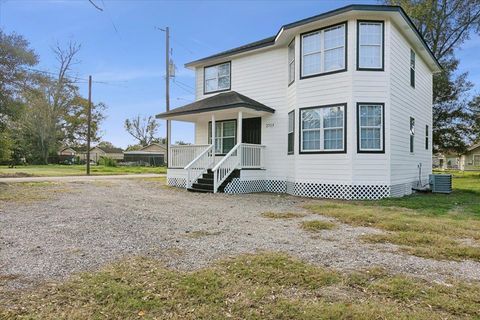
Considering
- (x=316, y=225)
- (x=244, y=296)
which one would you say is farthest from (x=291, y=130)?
(x=244, y=296)

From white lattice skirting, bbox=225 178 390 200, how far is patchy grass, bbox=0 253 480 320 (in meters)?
7.79

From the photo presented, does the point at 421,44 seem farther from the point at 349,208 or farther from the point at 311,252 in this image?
the point at 311,252

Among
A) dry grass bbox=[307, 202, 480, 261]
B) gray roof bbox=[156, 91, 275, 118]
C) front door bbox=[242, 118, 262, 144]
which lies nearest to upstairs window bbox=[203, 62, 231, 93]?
gray roof bbox=[156, 91, 275, 118]

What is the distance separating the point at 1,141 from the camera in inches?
869

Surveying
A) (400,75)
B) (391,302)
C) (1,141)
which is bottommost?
(391,302)

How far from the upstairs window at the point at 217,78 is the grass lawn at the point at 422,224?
334 inches

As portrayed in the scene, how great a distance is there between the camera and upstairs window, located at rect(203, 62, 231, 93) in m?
16.1

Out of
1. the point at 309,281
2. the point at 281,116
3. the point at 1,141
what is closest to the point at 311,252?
the point at 309,281

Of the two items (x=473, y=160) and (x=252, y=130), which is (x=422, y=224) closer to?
(x=252, y=130)

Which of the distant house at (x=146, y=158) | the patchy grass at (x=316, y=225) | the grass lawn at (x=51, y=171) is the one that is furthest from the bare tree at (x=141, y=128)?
the patchy grass at (x=316, y=225)

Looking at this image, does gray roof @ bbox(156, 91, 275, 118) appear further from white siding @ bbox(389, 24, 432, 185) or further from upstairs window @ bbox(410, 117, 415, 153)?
upstairs window @ bbox(410, 117, 415, 153)

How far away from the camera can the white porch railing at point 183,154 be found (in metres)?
15.2

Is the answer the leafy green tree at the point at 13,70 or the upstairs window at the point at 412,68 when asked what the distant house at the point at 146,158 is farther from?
the upstairs window at the point at 412,68

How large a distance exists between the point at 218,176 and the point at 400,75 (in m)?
7.68
